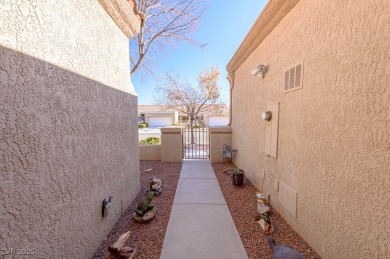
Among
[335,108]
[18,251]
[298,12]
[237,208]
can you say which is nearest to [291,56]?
[298,12]

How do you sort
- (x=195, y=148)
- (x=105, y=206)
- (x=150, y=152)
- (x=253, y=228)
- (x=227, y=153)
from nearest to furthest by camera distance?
(x=105, y=206) → (x=253, y=228) → (x=227, y=153) → (x=150, y=152) → (x=195, y=148)

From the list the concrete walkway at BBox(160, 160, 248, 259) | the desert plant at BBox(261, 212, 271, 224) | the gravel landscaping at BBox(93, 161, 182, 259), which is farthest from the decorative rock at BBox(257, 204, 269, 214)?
the gravel landscaping at BBox(93, 161, 182, 259)

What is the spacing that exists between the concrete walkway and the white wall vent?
2.72m

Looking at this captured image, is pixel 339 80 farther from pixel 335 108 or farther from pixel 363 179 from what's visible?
pixel 363 179

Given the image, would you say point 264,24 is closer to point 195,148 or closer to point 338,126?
point 338,126

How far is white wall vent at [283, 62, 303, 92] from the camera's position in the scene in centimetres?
286

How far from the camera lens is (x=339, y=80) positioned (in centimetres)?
Answer: 210

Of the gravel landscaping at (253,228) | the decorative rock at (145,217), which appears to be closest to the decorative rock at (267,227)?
the gravel landscaping at (253,228)

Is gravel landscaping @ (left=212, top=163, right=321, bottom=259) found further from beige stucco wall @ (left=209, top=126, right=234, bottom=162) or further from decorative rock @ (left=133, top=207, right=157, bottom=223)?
beige stucco wall @ (left=209, top=126, right=234, bottom=162)

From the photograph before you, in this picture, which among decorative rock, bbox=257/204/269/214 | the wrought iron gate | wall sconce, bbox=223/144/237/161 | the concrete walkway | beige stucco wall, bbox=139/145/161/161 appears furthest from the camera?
the wrought iron gate

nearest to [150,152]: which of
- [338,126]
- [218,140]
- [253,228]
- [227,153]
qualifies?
[218,140]

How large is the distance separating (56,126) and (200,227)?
107 inches

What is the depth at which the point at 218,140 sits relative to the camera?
311 inches

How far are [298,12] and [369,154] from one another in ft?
8.24
